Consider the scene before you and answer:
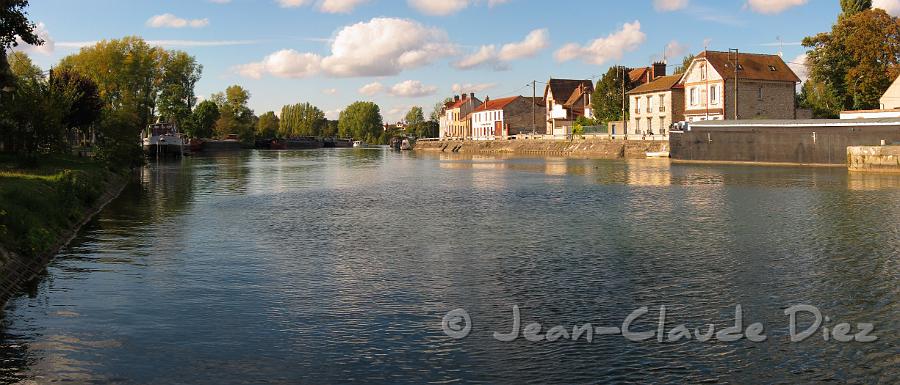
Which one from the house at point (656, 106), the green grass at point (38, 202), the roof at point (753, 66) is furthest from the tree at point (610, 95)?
the green grass at point (38, 202)

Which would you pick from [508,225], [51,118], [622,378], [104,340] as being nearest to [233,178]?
[51,118]

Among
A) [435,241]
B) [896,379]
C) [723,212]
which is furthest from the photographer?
[723,212]

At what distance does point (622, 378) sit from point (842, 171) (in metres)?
54.3

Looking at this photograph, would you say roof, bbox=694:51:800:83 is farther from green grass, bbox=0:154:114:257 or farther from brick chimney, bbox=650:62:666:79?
green grass, bbox=0:154:114:257

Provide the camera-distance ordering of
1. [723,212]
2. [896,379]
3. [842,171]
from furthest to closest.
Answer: [842,171], [723,212], [896,379]

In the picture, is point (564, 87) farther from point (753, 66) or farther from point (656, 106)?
point (753, 66)

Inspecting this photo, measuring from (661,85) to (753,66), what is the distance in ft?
39.1

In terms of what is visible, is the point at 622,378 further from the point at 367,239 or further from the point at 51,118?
the point at 51,118

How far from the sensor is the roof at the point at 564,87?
143 m

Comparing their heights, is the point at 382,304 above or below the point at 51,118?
below

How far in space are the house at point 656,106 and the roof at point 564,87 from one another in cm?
3418

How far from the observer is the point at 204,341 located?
1277cm

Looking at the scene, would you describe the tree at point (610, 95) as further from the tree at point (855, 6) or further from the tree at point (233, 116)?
the tree at point (233, 116)

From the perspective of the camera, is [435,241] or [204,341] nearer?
[204,341]
